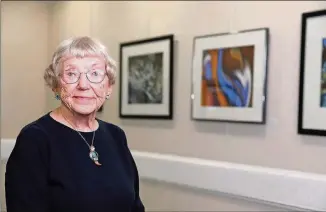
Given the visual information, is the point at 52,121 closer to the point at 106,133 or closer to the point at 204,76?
the point at 106,133

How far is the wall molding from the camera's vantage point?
162 centimetres

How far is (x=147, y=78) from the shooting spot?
93.9 inches

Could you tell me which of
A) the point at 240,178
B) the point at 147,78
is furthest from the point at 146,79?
the point at 240,178

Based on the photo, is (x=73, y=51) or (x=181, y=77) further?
(x=181, y=77)

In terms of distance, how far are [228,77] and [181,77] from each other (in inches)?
12.4

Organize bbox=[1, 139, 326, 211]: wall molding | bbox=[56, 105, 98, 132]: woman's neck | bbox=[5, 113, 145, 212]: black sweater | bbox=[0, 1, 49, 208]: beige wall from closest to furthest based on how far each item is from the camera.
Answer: bbox=[5, 113, 145, 212]: black sweater
bbox=[56, 105, 98, 132]: woman's neck
bbox=[1, 139, 326, 211]: wall molding
bbox=[0, 1, 49, 208]: beige wall

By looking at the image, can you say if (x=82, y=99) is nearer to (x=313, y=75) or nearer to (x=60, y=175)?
(x=60, y=175)

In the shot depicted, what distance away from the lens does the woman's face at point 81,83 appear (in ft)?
3.18

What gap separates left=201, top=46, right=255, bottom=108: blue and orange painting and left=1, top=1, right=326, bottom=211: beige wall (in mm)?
101

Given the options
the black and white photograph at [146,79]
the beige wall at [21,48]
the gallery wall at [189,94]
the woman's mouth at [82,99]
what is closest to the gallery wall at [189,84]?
the gallery wall at [189,94]

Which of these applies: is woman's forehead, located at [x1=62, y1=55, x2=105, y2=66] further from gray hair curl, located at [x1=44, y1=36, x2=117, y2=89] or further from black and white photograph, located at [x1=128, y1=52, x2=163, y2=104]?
black and white photograph, located at [x1=128, y1=52, x2=163, y2=104]

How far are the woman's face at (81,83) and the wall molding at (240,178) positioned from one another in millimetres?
438

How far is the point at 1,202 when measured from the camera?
38.3 inches

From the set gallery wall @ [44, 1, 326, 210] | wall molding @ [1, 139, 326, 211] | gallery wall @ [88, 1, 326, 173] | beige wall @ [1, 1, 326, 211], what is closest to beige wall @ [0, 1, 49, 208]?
beige wall @ [1, 1, 326, 211]
